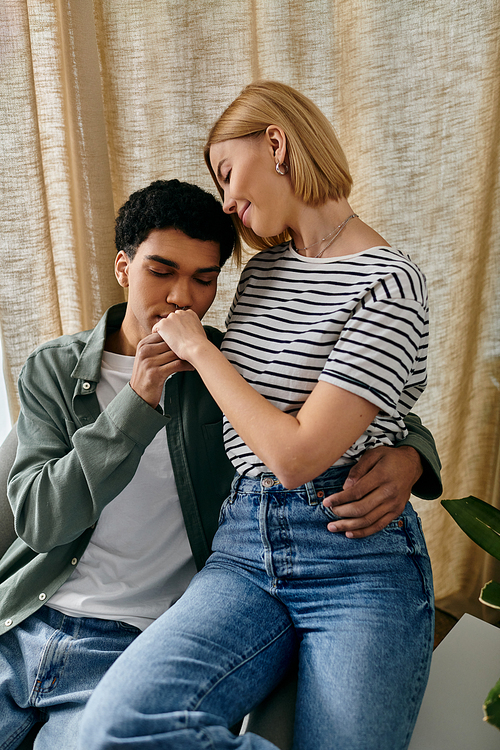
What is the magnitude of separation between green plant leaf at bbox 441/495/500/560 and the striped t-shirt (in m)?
0.20

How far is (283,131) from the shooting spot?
1021 mm

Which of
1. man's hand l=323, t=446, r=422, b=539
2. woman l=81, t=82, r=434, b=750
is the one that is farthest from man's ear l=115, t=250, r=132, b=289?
man's hand l=323, t=446, r=422, b=539

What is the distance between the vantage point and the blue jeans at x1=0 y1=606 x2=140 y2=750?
0.94 meters

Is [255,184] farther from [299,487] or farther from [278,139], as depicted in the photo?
[299,487]

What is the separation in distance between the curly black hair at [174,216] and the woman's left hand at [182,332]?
0.17 metres

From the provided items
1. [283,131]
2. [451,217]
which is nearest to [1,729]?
[283,131]

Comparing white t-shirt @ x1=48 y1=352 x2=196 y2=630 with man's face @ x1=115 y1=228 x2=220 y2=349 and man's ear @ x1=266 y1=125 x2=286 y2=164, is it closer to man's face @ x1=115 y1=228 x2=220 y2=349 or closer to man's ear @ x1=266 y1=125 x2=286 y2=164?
man's face @ x1=115 y1=228 x2=220 y2=349

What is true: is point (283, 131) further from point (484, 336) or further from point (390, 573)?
point (484, 336)

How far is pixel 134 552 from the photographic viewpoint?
1170mm

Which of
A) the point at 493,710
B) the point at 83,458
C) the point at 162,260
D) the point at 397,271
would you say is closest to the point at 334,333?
the point at 397,271

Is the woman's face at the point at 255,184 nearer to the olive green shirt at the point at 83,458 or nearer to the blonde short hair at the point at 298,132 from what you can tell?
the blonde short hair at the point at 298,132

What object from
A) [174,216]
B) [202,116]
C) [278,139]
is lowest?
[174,216]

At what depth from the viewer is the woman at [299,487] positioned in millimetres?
826

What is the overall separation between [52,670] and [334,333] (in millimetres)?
737
